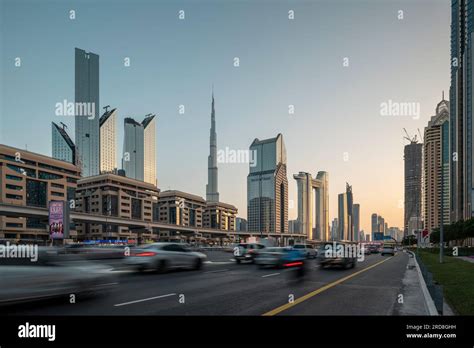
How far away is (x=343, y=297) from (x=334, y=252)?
12.3 metres

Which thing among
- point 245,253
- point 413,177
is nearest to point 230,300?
point 245,253

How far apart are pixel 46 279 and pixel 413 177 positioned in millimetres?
128502

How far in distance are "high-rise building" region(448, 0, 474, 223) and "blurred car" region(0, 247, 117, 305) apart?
103853 millimetres

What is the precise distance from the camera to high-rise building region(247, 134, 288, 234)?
175m

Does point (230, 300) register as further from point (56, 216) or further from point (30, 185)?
point (30, 185)

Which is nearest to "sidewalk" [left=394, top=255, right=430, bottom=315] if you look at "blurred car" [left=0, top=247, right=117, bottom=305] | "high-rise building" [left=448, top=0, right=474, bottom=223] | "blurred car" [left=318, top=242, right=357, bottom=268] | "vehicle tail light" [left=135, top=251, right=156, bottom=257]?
"blurred car" [left=0, top=247, right=117, bottom=305]

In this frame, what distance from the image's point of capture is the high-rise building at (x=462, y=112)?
10975 centimetres

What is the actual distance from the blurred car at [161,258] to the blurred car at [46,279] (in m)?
7.89

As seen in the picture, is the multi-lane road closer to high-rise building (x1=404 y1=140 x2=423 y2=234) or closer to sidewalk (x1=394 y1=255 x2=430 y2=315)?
sidewalk (x1=394 y1=255 x2=430 y2=315)

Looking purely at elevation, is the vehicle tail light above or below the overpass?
above
